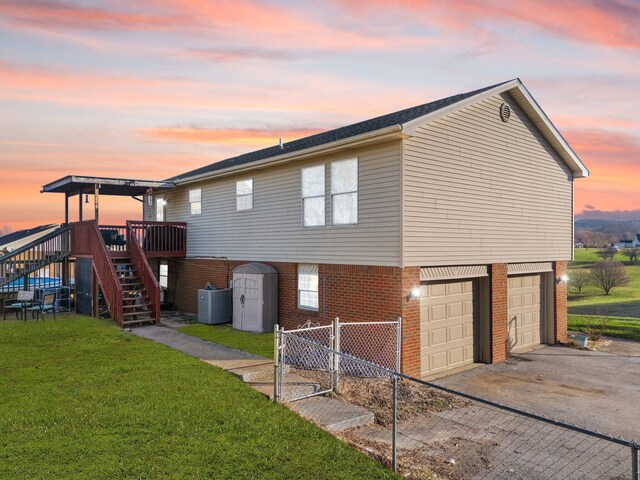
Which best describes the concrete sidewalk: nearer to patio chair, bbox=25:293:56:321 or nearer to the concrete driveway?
the concrete driveway

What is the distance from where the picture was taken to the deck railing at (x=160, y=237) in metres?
17.2

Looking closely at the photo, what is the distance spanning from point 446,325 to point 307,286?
156 inches

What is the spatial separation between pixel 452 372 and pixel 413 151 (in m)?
5.72

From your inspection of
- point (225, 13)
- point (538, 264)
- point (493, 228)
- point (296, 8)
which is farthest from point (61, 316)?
point (538, 264)

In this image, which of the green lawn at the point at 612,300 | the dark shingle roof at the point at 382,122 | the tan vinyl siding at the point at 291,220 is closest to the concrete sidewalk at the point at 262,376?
the tan vinyl siding at the point at 291,220

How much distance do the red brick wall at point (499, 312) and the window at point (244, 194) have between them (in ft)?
26.1

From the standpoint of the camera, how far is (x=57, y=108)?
1484 cm

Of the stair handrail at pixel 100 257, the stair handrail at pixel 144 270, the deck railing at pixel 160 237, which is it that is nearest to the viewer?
the stair handrail at pixel 100 257

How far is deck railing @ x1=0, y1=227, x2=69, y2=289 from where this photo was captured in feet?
55.9

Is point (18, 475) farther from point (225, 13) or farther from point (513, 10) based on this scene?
point (513, 10)

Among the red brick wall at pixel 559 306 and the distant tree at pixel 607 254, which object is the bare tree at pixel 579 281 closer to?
the distant tree at pixel 607 254

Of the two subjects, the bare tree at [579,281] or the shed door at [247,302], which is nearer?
the shed door at [247,302]

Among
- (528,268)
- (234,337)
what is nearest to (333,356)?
(234,337)

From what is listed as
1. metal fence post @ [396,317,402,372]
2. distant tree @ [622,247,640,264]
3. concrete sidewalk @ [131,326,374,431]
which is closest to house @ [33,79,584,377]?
metal fence post @ [396,317,402,372]
